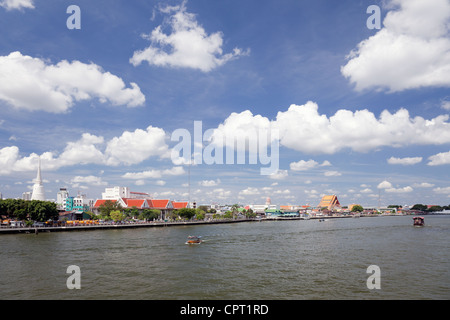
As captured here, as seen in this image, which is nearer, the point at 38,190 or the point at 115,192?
the point at 38,190

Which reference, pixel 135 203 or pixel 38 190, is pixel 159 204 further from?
pixel 38 190

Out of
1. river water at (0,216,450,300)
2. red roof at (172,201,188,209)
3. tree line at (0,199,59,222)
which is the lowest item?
red roof at (172,201,188,209)

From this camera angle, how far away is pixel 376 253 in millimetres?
41312

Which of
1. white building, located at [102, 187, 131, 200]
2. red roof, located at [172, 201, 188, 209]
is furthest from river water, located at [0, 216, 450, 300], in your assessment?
white building, located at [102, 187, 131, 200]

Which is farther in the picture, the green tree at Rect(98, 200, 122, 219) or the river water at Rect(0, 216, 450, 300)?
the green tree at Rect(98, 200, 122, 219)

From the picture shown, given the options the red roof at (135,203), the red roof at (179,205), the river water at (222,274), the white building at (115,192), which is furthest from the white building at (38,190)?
the river water at (222,274)

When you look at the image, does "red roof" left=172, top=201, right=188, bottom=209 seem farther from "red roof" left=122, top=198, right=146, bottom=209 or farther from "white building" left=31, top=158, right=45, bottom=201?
"white building" left=31, top=158, right=45, bottom=201

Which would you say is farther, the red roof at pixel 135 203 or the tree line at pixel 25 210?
the red roof at pixel 135 203

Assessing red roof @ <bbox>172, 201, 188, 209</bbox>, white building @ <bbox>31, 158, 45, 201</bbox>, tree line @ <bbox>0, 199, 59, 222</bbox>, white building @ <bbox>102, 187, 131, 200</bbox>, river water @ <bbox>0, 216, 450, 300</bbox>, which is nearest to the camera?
river water @ <bbox>0, 216, 450, 300</bbox>

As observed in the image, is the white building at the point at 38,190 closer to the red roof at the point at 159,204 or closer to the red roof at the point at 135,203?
the red roof at the point at 135,203

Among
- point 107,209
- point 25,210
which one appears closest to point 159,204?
point 107,209
